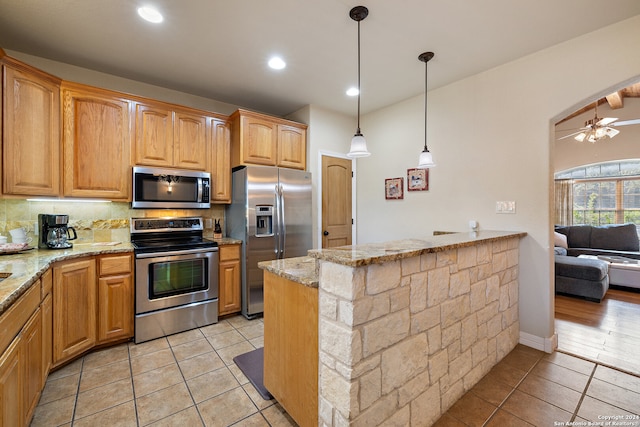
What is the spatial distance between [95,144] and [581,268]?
599cm

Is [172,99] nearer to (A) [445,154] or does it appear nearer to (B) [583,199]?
(A) [445,154]

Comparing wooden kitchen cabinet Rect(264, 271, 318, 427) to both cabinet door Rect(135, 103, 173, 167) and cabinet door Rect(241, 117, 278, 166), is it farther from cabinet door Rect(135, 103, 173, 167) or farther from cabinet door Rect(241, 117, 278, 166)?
cabinet door Rect(135, 103, 173, 167)

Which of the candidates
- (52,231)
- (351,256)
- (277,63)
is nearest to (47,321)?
(52,231)

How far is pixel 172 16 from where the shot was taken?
2088mm

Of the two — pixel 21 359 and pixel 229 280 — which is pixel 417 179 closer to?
pixel 229 280

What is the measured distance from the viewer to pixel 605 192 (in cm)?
621

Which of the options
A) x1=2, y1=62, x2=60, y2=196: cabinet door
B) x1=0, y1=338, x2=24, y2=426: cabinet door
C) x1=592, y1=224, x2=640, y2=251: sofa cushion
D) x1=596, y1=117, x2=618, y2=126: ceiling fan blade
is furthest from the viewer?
x1=592, y1=224, x2=640, y2=251: sofa cushion

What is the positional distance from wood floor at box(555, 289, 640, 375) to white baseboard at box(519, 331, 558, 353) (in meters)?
0.12

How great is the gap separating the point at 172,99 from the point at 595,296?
6045 mm

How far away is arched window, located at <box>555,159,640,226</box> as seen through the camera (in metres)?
5.89

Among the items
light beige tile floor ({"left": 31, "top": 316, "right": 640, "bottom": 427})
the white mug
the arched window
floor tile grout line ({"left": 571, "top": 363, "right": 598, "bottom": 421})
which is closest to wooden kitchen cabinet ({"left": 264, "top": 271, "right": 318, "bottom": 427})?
light beige tile floor ({"left": 31, "top": 316, "right": 640, "bottom": 427})

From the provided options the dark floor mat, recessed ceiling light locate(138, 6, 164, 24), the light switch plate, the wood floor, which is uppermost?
recessed ceiling light locate(138, 6, 164, 24)

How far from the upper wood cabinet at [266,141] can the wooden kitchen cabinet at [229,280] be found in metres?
1.07

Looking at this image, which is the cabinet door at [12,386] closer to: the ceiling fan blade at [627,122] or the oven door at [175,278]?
the oven door at [175,278]
